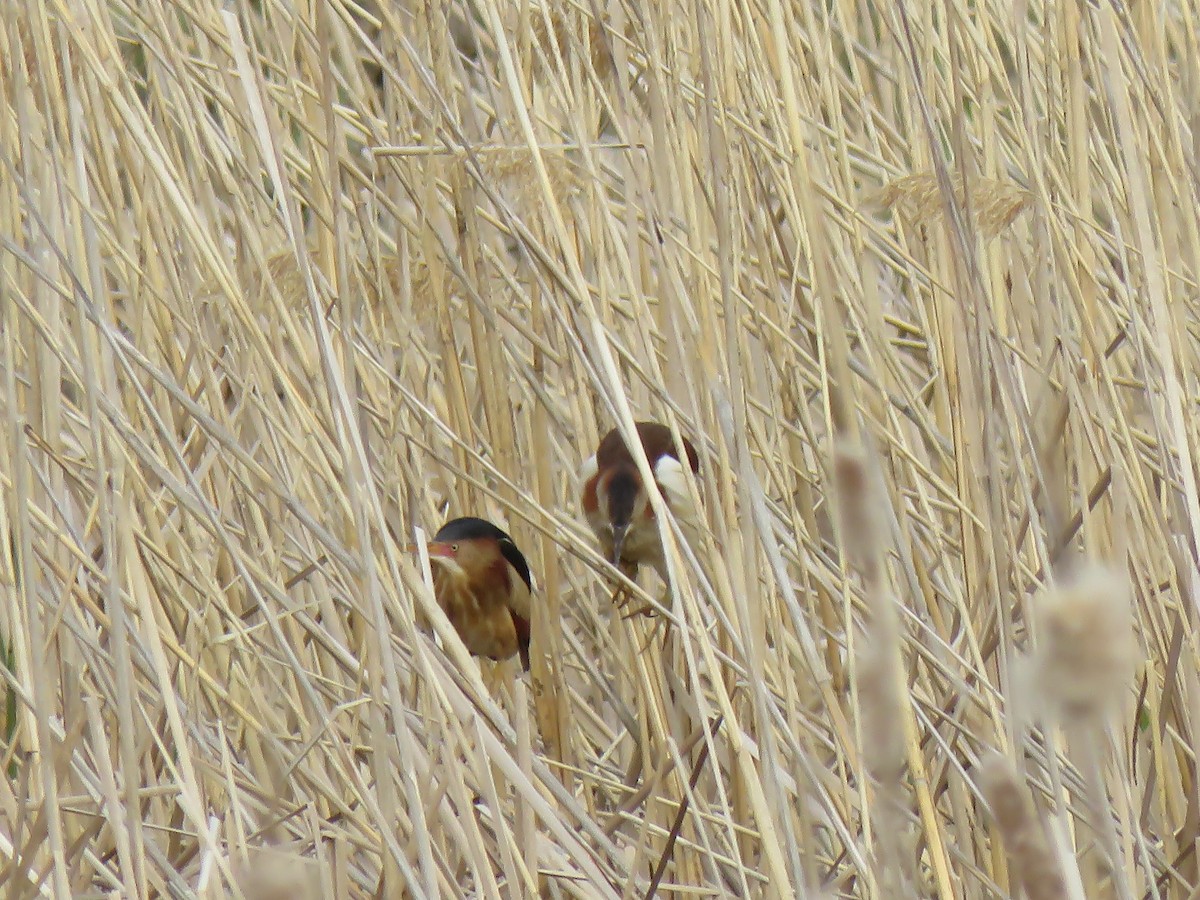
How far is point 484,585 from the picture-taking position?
1934 millimetres

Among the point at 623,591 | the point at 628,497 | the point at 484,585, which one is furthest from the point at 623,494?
the point at 484,585

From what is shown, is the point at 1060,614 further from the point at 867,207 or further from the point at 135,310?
the point at 135,310

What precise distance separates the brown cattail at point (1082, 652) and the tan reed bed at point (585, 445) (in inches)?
10.6

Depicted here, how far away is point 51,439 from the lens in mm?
1490

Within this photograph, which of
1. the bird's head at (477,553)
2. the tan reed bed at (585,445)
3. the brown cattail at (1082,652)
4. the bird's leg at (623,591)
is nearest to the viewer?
the brown cattail at (1082,652)

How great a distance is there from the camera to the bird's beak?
6.08ft

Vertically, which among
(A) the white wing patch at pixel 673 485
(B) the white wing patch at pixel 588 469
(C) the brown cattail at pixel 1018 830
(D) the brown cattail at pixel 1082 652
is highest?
(D) the brown cattail at pixel 1082 652

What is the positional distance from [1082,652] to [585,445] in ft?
4.66

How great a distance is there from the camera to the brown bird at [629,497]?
5.90 feet

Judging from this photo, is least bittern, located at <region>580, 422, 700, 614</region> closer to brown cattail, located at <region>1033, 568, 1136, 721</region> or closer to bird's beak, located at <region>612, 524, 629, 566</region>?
bird's beak, located at <region>612, 524, 629, 566</region>

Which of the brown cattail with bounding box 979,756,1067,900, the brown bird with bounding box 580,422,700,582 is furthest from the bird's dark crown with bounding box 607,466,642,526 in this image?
the brown cattail with bounding box 979,756,1067,900

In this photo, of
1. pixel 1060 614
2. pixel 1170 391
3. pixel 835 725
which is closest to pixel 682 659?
pixel 835 725

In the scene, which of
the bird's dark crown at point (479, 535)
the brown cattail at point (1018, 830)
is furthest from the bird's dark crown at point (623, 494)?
the brown cattail at point (1018, 830)

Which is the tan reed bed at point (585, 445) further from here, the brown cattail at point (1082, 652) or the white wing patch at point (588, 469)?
the brown cattail at point (1082, 652)
